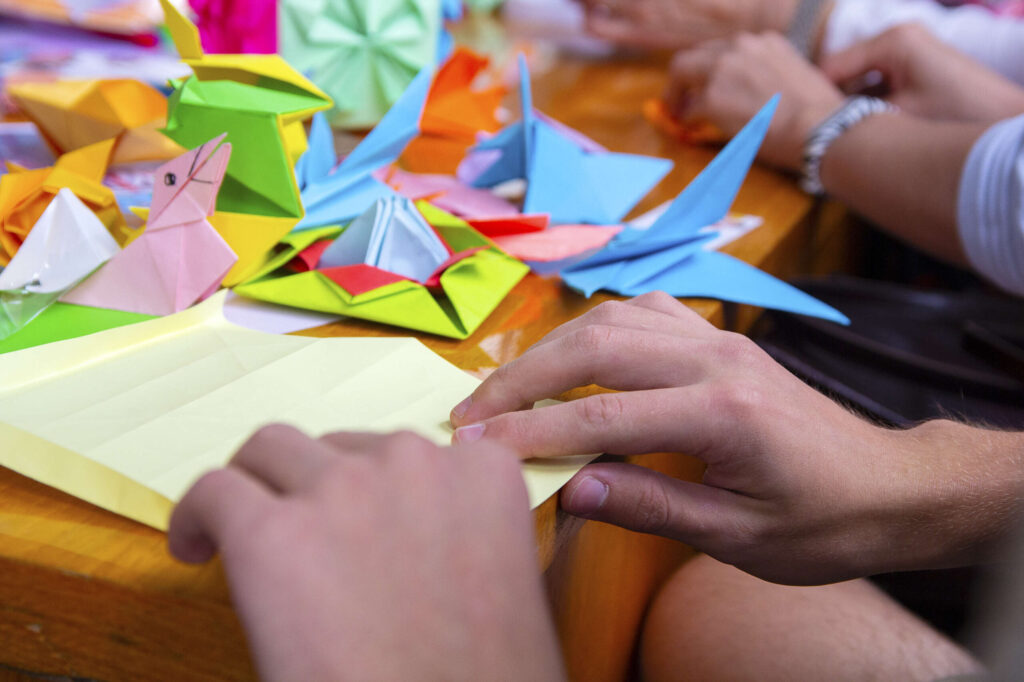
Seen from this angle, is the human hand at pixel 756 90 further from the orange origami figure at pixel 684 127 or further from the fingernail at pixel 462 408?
the fingernail at pixel 462 408

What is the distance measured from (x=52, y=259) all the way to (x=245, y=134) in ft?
0.38

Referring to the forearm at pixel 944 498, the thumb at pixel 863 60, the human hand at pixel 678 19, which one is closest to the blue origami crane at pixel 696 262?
the forearm at pixel 944 498

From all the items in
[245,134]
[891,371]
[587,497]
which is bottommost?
[891,371]

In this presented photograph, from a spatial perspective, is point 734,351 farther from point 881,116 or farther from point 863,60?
point 863,60

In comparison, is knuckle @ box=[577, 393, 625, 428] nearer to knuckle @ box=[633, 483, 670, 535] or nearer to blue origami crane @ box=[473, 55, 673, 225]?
knuckle @ box=[633, 483, 670, 535]

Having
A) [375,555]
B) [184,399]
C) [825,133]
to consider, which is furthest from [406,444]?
[825,133]

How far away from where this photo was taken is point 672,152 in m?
0.83

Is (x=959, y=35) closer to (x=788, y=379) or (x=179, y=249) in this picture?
(x=788, y=379)

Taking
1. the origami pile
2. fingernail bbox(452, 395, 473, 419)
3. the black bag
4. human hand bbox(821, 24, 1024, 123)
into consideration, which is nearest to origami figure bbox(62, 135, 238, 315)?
the origami pile

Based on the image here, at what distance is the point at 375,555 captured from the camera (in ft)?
0.77

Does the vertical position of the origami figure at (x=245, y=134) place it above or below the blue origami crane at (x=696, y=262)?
above

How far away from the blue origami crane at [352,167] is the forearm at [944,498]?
0.32 meters

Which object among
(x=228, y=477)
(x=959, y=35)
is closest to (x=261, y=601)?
(x=228, y=477)

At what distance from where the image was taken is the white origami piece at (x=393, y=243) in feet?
1.48
